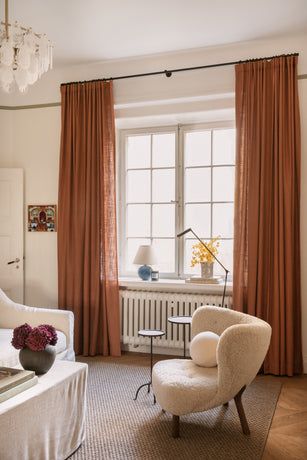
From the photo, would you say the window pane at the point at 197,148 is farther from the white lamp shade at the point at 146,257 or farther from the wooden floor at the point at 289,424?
the wooden floor at the point at 289,424

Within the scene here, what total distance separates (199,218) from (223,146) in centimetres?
79

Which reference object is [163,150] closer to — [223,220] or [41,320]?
[223,220]

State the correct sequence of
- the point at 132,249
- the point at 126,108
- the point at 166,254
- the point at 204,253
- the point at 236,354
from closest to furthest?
A: the point at 236,354 → the point at 204,253 → the point at 126,108 → the point at 166,254 → the point at 132,249

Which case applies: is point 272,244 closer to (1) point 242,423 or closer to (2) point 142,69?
(1) point 242,423

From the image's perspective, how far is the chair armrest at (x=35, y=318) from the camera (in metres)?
3.74

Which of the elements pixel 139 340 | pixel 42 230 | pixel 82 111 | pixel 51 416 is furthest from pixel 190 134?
pixel 51 416

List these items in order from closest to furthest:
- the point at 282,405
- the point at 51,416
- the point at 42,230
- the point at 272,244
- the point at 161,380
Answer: the point at 51,416, the point at 161,380, the point at 282,405, the point at 272,244, the point at 42,230

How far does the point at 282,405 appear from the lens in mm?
3275

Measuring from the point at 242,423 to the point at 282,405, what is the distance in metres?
0.61

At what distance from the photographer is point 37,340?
250 centimetres

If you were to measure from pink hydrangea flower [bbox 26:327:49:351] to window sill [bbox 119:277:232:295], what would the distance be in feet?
6.71

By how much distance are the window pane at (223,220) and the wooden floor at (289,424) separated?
57.9 inches

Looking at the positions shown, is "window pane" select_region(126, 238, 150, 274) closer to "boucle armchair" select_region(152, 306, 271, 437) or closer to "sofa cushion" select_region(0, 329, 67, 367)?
"sofa cushion" select_region(0, 329, 67, 367)

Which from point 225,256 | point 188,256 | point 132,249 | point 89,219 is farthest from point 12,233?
point 225,256
